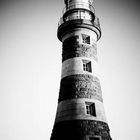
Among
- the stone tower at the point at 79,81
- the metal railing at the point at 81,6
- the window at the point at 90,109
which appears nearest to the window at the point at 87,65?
Answer: the stone tower at the point at 79,81

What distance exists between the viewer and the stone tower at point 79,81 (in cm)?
1361

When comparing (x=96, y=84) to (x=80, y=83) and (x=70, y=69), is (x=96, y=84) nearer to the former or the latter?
(x=80, y=83)

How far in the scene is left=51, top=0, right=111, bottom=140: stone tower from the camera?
13609 millimetres

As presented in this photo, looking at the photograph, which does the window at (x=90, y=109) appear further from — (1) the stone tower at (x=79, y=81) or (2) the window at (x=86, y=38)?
(2) the window at (x=86, y=38)

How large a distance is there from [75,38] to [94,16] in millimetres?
3558

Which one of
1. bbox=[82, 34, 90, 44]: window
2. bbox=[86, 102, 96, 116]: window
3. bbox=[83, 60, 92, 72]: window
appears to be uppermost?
bbox=[82, 34, 90, 44]: window

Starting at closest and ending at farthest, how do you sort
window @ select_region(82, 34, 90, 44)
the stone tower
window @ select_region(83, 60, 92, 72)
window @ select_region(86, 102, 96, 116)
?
the stone tower < window @ select_region(86, 102, 96, 116) < window @ select_region(83, 60, 92, 72) < window @ select_region(82, 34, 90, 44)

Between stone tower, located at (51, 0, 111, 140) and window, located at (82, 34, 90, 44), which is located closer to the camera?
stone tower, located at (51, 0, 111, 140)

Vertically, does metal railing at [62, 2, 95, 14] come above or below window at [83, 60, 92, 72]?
above

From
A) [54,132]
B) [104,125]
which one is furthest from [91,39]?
[54,132]

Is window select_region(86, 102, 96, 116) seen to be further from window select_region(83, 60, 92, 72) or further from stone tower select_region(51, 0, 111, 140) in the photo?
window select_region(83, 60, 92, 72)

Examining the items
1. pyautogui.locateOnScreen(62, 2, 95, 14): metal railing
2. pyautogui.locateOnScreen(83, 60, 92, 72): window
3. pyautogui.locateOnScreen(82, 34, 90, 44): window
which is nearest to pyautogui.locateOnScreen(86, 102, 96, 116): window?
pyautogui.locateOnScreen(83, 60, 92, 72): window

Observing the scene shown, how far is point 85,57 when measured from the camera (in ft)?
53.0

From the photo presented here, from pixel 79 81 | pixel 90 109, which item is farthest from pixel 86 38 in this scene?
pixel 90 109
